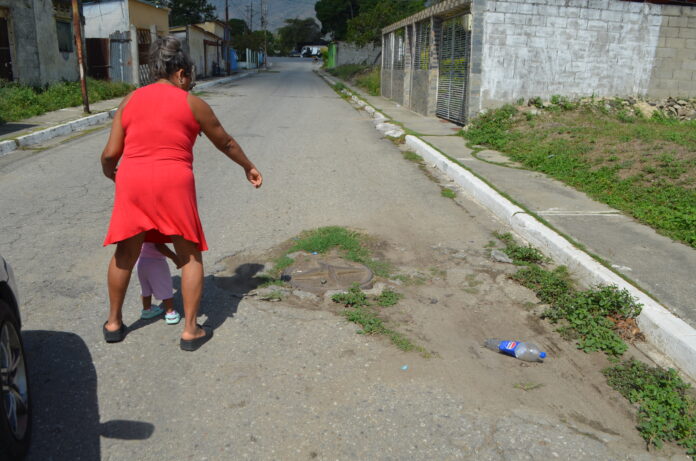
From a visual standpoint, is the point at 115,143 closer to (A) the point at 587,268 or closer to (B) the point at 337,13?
(A) the point at 587,268

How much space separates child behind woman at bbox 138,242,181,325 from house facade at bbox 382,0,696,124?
10.7m

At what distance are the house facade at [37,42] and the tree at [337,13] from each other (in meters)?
49.4

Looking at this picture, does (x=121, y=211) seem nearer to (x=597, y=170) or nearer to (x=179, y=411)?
(x=179, y=411)

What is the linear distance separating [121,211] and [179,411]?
1.12 meters

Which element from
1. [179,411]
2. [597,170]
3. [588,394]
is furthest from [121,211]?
[597,170]

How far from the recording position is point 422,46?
57.8 ft

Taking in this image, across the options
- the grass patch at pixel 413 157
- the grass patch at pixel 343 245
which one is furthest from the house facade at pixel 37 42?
the grass patch at pixel 343 245

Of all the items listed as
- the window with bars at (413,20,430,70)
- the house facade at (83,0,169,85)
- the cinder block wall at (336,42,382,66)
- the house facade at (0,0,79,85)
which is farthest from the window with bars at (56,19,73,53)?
the cinder block wall at (336,42,382,66)

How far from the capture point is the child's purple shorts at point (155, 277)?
3642 mm

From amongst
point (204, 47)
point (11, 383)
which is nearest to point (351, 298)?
point (11, 383)

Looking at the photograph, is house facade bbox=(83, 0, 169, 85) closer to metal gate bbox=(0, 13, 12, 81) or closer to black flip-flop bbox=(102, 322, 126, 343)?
metal gate bbox=(0, 13, 12, 81)

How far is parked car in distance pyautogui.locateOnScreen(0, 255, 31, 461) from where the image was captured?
219cm

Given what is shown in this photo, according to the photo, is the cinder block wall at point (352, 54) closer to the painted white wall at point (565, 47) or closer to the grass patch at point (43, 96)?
the grass patch at point (43, 96)

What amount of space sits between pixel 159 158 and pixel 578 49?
12605mm
